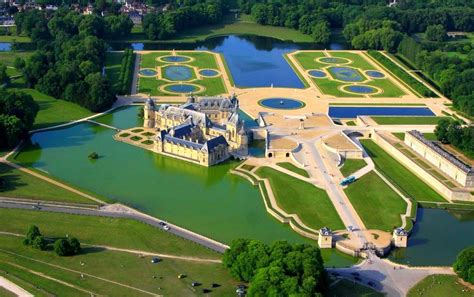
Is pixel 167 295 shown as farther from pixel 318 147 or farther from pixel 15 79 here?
pixel 15 79

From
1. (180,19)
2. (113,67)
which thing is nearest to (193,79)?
(113,67)

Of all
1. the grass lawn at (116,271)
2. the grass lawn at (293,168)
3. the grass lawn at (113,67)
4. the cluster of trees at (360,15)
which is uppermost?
the cluster of trees at (360,15)

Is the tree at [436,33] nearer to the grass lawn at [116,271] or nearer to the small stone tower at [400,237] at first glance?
the small stone tower at [400,237]

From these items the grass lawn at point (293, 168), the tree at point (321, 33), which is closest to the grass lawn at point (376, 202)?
the grass lawn at point (293, 168)

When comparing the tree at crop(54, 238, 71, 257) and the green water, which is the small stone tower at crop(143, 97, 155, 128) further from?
the tree at crop(54, 238, 71, 257)

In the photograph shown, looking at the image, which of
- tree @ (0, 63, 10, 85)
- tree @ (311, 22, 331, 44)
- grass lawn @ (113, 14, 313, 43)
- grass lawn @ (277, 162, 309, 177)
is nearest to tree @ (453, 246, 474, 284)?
grass lawn @ (277, 162, 309, 177)
